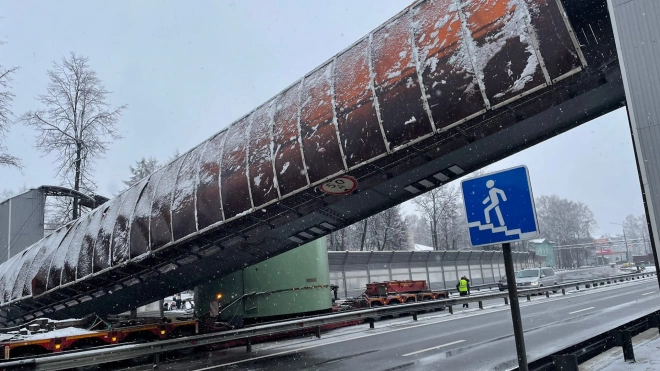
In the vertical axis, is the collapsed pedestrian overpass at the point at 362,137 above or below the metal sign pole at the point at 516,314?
above

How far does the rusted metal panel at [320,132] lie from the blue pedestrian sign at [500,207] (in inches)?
190

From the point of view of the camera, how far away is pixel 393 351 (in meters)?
11.0

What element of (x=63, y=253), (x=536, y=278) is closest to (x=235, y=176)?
(x=63, y=253)

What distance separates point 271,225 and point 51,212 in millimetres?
34932

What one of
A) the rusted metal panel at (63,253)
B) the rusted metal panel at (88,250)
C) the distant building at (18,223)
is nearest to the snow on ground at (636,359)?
the rusted metal panel at (88,250)

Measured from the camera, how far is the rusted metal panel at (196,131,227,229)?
10.7m

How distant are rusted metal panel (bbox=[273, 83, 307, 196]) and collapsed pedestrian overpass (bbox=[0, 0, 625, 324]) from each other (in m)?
0.03

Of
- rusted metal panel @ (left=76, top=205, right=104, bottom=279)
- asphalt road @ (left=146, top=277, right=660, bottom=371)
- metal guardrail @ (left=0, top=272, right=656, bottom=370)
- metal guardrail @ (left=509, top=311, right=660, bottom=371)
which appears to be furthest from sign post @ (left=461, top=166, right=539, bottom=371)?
rusted metal panel @ (left=76, top=205, right=104, bottom=279)

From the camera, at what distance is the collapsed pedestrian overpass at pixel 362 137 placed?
7.48 metres

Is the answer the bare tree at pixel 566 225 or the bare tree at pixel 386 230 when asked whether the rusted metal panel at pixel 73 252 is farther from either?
the bare tree at pixel 566 225

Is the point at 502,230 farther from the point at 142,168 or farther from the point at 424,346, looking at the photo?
the point at 142,168

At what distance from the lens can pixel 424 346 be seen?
1142 centimetres

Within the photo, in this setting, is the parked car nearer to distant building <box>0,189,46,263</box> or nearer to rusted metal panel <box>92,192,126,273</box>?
rusted metal panel <box>92,192,126,273</box>

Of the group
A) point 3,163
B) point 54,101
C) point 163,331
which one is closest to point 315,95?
point 163,331
